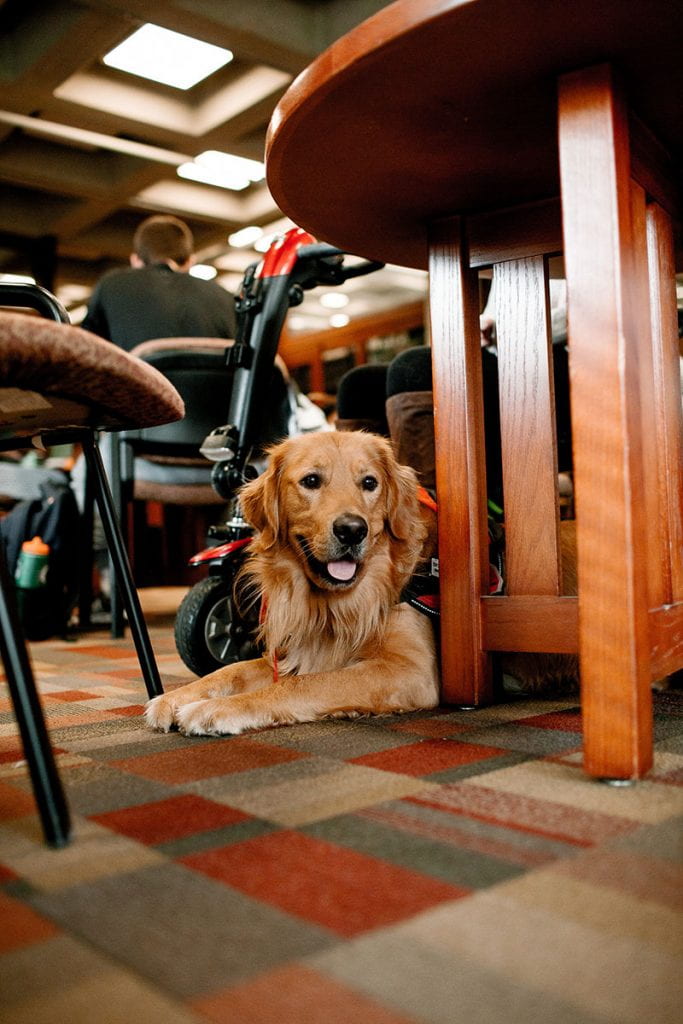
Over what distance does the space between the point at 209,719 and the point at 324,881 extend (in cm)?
70

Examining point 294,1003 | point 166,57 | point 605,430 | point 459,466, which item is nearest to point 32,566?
point 459,466

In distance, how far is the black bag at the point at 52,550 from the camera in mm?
3473

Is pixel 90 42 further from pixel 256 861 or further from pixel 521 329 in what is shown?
pixel 256 861

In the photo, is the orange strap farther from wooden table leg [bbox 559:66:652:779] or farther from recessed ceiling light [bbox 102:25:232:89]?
recessed ceiling light [bbox 102:25:232:89]

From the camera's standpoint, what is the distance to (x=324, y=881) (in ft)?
2.54

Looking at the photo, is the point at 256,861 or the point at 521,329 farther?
the point at 521,329

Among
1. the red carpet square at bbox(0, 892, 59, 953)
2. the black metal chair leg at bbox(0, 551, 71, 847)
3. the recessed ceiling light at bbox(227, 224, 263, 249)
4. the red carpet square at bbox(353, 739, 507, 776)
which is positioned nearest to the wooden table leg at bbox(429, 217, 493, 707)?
the red carpet square at bbox(353, 739, 507, 776)

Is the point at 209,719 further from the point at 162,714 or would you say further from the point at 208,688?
the point at 208,688

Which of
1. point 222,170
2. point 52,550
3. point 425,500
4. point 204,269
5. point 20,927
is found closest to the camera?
point 20,927

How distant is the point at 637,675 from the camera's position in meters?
1.08

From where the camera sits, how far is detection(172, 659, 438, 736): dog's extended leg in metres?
1.45

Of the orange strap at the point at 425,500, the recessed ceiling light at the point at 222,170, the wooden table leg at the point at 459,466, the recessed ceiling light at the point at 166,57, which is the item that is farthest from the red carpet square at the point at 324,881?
the recessed ceiling light at the point at 222,170

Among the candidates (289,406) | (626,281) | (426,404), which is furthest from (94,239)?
(626,281)

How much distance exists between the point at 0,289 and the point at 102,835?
2.46 ft
